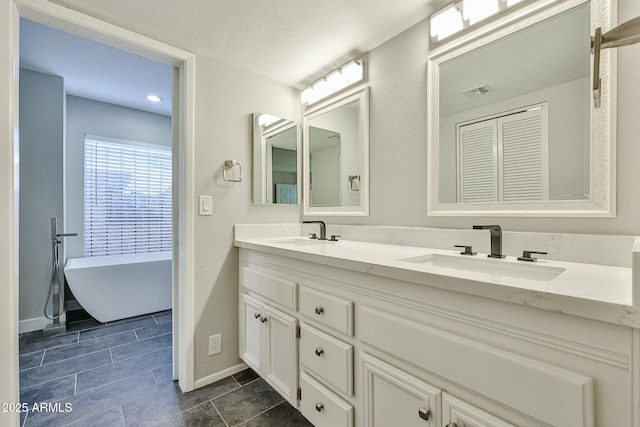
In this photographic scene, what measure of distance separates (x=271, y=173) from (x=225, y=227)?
57 cm

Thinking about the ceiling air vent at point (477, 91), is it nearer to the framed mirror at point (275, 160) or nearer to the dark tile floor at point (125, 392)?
the framed mirror at point (275, 160)

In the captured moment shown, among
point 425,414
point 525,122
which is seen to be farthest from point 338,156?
point 425,414

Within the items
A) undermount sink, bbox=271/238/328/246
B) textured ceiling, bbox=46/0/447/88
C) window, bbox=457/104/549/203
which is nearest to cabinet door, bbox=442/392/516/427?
window, bbox=457/104/549/203

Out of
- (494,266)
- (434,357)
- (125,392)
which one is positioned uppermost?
(494,266)

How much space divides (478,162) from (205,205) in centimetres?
163

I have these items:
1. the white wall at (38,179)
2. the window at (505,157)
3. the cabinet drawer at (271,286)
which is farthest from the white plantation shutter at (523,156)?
the white wall at (38,179)

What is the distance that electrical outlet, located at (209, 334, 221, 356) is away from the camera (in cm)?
187

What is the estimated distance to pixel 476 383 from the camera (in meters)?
0.77

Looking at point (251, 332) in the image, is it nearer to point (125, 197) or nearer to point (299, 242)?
point (299, 242)

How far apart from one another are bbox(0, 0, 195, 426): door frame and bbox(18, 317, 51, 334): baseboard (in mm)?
1836

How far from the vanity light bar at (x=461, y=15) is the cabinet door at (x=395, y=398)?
161 cm

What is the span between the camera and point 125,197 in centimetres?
357

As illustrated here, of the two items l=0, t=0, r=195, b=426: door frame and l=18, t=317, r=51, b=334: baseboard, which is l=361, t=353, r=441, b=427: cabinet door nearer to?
l=0, t=0, r=195, b=426: door frame

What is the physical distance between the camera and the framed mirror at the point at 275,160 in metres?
2.12
